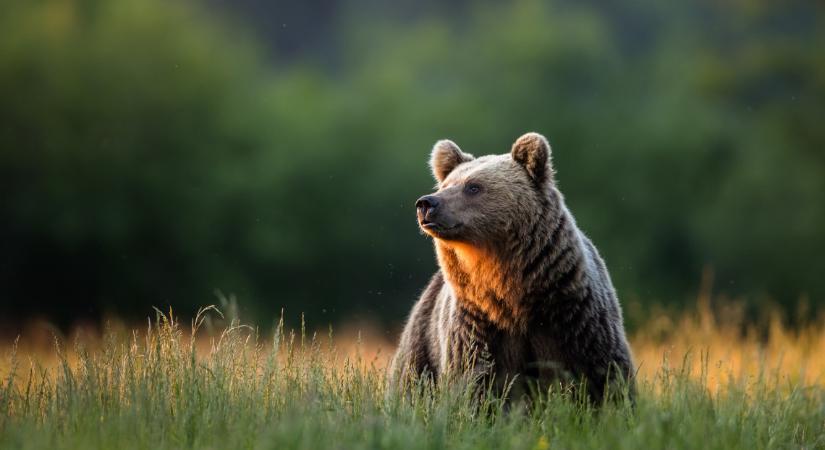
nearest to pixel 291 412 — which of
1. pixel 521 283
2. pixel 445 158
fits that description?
pixel 521 283

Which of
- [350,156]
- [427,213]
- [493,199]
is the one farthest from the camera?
[350,156]

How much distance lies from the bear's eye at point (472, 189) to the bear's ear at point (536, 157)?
1.16 ft

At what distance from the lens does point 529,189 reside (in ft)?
22.5

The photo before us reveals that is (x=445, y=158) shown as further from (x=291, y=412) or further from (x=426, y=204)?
(x=291, y=412)

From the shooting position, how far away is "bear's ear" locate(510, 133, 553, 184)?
22.7 ft

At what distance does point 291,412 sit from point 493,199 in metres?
2.03

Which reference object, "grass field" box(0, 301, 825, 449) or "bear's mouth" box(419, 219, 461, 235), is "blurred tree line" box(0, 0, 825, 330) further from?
"grass field" box(0, 301, 825, 449)

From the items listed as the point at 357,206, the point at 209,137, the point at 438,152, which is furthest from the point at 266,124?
the point at 438,152

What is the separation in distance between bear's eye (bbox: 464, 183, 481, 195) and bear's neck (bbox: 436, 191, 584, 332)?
32cm

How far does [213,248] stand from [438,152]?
98.3 feet

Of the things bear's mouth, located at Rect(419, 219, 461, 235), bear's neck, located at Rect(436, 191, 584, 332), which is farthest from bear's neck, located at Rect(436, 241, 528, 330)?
bear's mouth, located at Rect(419, 219, 461, 235)

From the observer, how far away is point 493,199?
22.2 ft

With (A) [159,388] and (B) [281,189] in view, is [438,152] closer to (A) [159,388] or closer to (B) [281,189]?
(A) [159,388]

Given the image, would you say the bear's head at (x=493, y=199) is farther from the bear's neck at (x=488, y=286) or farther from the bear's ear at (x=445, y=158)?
the bear's ear at (x=445, y=158)
